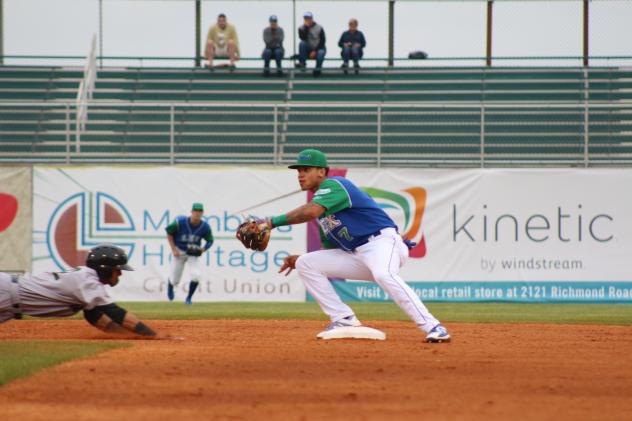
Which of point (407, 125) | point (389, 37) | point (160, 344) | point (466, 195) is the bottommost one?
point (160, 344)

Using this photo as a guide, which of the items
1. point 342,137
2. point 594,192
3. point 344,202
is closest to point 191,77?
point 342,137

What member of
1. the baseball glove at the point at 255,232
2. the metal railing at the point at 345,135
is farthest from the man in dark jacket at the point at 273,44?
the baseball glove at the point at 255,232

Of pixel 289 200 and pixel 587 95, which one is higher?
pixel 587 95

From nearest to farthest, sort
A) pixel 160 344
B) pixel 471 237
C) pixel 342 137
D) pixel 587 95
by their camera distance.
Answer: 1. pixel 160 344
2. pixel 471 237
3. pixel 342 137
4. pixel 587 95

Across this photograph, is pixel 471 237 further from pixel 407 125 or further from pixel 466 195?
pixel 407 125

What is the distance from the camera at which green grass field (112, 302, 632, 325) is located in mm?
14945

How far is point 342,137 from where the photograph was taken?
23453 mm

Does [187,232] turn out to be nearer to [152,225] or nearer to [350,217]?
[152,225]

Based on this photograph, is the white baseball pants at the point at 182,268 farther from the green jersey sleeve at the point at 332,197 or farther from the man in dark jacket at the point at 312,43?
the green jersey sleeve at the point at 332,197

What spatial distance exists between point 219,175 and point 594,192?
7.91m

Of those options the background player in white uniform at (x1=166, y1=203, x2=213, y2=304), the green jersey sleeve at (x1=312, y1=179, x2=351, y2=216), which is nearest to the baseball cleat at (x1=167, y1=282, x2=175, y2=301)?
the background player in white uniform at (x1=166, y1=203, x2=213, y2=304)

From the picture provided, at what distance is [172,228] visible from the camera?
2008cm

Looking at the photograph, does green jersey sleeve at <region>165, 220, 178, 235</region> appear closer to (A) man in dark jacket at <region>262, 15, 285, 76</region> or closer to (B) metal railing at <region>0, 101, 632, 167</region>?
(B) metal railing at <region>0, 101, 632, 167</region>

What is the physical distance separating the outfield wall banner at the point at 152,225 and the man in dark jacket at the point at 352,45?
248 inches
